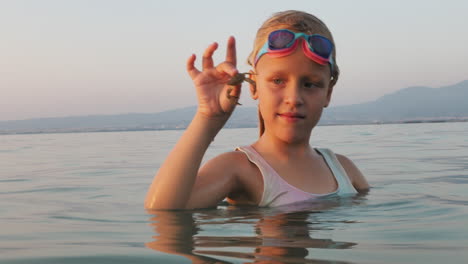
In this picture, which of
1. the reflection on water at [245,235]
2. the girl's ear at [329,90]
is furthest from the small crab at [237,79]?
the girl's ear at [329,90]

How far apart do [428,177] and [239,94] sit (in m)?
3.66

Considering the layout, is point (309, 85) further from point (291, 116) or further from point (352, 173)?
point (352, 173)

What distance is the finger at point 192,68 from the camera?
3.28 m

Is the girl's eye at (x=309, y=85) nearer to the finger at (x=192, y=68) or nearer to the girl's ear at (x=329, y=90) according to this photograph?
the girl's ear at (x=329, y=90)

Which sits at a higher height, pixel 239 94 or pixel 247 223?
pixel 239 94

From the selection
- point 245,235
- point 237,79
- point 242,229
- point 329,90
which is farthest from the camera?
point 329,90

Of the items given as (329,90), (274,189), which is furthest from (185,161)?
(329,90)

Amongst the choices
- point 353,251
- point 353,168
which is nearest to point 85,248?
point 353,251

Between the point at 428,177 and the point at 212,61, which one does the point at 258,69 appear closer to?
the point at 212,61

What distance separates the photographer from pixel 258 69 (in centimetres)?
402

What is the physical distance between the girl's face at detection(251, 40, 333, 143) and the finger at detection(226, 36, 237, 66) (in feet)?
1.81

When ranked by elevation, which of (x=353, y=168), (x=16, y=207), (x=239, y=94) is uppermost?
(x=239, y=94)

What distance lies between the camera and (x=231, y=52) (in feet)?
10.8

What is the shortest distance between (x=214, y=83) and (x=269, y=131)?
884mm
